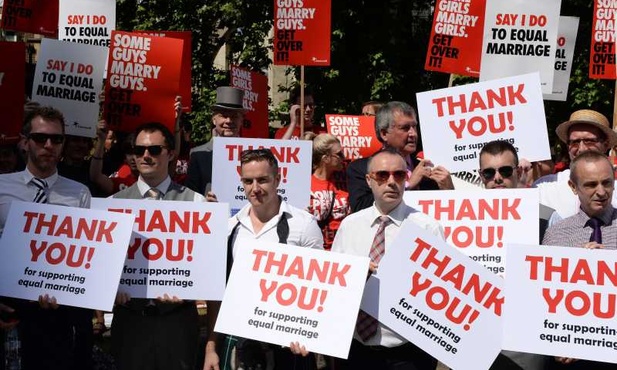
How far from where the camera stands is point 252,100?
10.1 m

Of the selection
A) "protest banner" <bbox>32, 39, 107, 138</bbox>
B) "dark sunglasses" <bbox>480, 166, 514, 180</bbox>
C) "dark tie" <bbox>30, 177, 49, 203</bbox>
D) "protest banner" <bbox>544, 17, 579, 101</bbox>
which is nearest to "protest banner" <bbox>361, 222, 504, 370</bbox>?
"dark sunglasses" <bbox>480, 166, 514, 180</bbox>

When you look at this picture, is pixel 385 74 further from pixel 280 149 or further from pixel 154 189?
pixel 154 189

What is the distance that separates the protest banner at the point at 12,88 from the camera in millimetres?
7266

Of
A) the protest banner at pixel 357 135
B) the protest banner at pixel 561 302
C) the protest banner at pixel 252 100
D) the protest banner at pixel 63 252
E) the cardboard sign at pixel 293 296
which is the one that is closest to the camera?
the protest banner at pixel 561 302

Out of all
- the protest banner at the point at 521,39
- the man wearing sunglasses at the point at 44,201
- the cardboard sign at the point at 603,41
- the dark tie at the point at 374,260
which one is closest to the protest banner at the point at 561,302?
the dark tie at the point at 374,260

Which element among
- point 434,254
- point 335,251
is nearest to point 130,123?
point 335,251

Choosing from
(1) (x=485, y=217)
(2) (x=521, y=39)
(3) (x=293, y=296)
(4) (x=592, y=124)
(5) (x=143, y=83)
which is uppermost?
(2) (x=521, y=39)

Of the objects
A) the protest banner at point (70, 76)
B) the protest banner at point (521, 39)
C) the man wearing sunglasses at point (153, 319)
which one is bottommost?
the man wearing sunglasses at point (153, 319)

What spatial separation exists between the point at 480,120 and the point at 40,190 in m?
3.14

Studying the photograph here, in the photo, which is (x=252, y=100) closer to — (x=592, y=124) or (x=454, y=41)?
(x=454, y=41)

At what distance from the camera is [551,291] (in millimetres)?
4996

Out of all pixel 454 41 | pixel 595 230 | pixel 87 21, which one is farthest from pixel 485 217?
pixel 87 21

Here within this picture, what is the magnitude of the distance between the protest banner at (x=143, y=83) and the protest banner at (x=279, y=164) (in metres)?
1.09

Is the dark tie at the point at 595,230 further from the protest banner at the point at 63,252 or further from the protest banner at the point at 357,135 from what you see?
the protest banner at the point at 357,135
